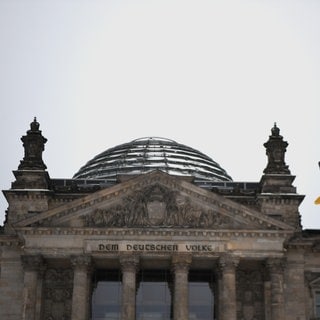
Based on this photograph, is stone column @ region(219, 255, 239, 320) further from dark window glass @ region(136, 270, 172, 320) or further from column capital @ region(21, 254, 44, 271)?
column capital @ region(21, 254, 44, 271)

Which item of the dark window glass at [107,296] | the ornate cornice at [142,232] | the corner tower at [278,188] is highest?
the corner tower at [278,188]

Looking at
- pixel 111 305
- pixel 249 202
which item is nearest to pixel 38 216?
pixel 111 305

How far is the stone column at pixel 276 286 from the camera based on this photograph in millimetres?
47812

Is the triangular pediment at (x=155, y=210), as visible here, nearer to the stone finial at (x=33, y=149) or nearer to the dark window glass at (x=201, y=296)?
the dark window glass at (x=201, y=296)

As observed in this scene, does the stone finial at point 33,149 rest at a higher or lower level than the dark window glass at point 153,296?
higher

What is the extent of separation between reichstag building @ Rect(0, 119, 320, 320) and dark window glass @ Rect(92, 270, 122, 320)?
59 millimetres

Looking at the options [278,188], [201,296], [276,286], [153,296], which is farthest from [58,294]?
[278,188]

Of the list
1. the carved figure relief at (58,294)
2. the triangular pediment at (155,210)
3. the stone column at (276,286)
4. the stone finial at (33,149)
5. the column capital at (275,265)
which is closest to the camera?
the stone column at (276,286)

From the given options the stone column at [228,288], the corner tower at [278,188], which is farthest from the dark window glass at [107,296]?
the corner tower at [278,188]

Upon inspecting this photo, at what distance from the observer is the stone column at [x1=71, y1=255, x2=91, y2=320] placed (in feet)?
155

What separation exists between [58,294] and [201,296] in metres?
8.36

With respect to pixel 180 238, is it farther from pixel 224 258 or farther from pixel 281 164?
pixel 281 164

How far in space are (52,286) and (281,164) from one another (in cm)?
1603

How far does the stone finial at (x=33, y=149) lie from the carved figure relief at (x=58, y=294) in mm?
7051
